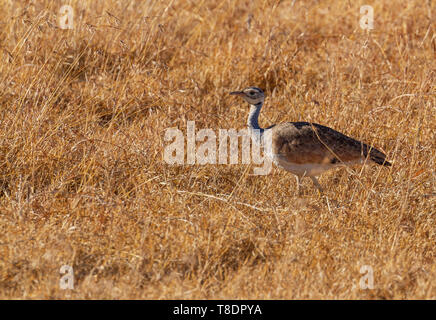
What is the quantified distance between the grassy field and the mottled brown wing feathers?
0.22 metres

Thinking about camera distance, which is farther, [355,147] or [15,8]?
[15,8]

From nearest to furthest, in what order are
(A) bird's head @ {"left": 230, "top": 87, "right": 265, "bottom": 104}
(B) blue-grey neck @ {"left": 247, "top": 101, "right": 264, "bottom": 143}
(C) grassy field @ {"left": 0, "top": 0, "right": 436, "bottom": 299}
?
(C) grassy field @ {"left": 0, "top": 0, "right": 436, "bottom": 299}, (B) blue-grey neck @ {"left": 247, "top": 101, "right": 264, "bottom": 143}, (A) bird's head @ {"left": 230, "top": 87, "right": 265, "bottom": 104}

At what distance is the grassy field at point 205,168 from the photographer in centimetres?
412

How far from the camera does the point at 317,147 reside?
17.6 ft

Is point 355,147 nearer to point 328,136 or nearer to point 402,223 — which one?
point 328,136

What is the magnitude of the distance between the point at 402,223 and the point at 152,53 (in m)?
3.75

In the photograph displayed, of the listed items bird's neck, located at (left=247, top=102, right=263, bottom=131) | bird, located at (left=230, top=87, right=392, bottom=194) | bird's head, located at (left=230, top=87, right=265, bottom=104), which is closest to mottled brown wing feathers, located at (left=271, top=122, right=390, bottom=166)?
bird, located at (left=230, top=87, right=392, bottom=194)

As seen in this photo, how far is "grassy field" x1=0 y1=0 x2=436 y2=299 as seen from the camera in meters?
4.12

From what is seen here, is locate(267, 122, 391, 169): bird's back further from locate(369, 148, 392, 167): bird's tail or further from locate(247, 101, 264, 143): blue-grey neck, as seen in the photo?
locate(247, 101, 264, 143): blue-grey neck

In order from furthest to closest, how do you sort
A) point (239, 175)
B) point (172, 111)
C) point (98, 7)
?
point (98, 7) → point (172, 111) → point (239, 175)

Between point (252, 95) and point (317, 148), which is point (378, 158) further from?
point (252, 95)

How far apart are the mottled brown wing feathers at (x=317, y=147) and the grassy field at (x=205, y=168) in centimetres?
22

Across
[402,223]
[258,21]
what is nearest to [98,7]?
[258,21]

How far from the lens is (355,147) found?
211 inches
